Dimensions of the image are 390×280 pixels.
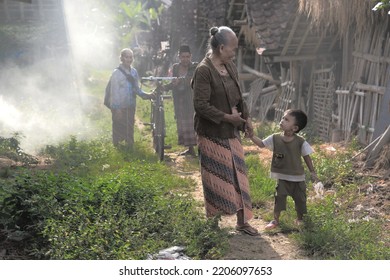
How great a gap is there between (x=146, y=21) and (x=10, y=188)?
3342cm

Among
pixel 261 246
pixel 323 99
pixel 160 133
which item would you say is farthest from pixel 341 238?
pixel 323 99

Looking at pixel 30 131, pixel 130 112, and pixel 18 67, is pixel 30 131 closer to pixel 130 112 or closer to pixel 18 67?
pixel 130 112

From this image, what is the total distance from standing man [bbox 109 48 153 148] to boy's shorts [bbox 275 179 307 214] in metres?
5.18

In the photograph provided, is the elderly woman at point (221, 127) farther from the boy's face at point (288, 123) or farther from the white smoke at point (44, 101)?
the white smoke at point (44, 101)

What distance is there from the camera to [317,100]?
1328cm

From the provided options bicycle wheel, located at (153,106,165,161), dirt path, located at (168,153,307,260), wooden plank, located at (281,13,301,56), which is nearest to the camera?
dirt path, located at (168,153,307,260)

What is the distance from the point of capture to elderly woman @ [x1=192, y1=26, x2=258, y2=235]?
5.91 metres

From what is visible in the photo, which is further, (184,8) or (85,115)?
(184,8)

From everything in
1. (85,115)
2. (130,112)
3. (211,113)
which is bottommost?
(85,115)

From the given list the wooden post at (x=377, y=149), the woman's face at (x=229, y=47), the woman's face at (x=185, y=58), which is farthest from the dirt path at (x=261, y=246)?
the woman's face at (x=185, y=58)

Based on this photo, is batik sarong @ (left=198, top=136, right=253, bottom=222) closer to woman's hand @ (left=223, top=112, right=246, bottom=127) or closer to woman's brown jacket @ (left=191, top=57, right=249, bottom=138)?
woman's brown jacket @ (left=191, top=57, right=249, bottom=138)

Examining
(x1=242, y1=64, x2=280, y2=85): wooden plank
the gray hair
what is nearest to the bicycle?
the gray hair
